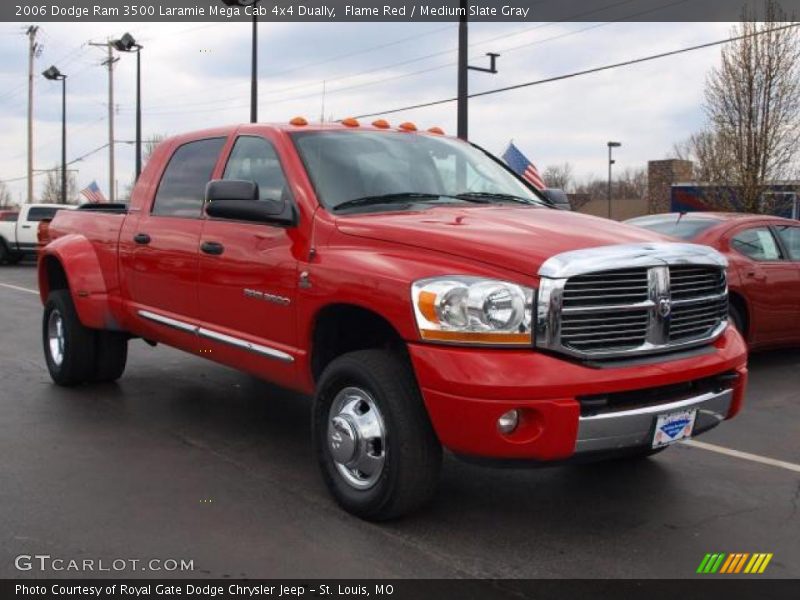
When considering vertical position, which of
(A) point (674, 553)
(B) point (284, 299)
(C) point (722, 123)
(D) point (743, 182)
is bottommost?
(A) point (674, 553)

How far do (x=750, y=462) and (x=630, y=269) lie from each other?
2211 mm

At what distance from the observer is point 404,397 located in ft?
12.7

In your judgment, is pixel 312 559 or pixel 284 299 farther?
pixel 284 299

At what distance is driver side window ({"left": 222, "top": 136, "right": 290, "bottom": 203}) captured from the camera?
492cm

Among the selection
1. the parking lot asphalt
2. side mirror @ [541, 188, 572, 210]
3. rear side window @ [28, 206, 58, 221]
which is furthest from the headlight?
rear side window @ [28, 206, 58, 221]

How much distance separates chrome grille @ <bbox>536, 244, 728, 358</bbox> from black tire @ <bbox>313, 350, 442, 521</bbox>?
0.69 meters

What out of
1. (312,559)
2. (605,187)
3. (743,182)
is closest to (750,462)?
(312,559)

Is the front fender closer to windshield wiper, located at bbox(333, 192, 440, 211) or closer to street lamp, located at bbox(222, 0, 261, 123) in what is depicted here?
windshield wiper, located at bbox(333, 192, 440, 211)

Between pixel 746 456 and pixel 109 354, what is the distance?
490 centimetres

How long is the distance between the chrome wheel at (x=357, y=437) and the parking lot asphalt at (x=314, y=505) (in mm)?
225

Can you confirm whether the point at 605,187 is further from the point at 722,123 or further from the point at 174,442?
the point at 174,442

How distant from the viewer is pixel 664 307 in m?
3.88

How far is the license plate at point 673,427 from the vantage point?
381 centimetres

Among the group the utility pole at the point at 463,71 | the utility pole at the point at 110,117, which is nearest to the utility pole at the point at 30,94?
the utility pole at the point at 110,117
